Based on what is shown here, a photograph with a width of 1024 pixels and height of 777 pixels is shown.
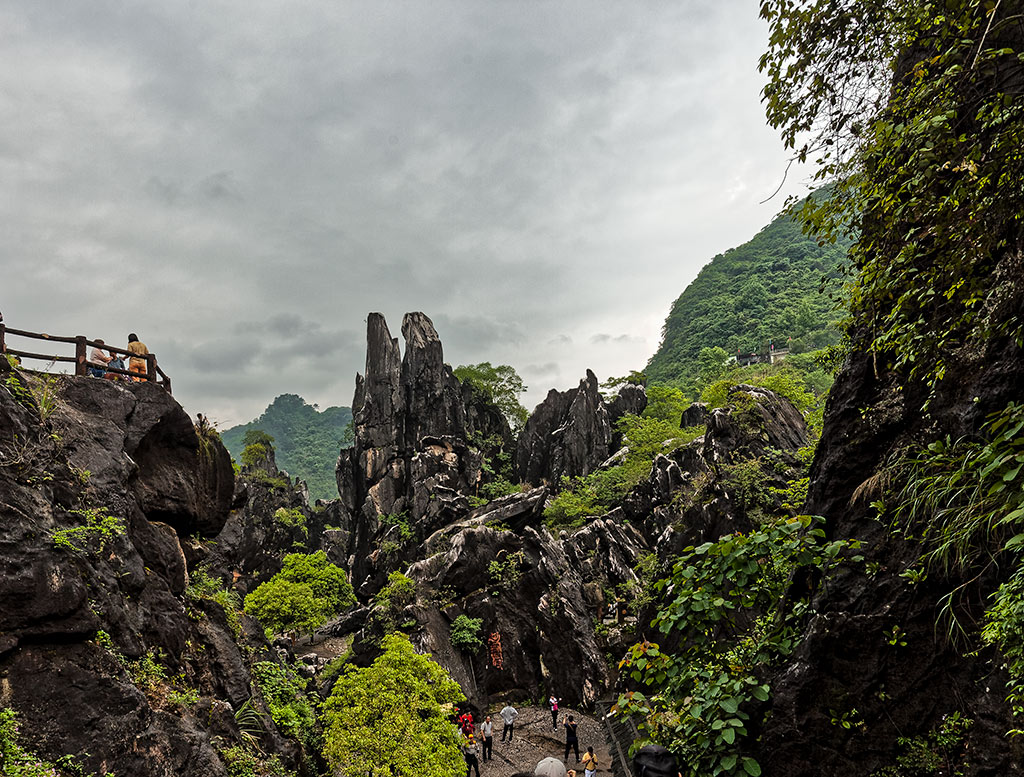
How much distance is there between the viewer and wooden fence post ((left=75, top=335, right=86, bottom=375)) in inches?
365

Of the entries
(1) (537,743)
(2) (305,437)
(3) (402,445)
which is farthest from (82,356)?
(2) (305,437)

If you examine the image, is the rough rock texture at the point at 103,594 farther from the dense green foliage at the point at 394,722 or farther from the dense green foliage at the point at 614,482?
the dense green foliage at the point at 614,482

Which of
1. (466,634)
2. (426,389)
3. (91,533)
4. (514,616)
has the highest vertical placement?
(426,389)

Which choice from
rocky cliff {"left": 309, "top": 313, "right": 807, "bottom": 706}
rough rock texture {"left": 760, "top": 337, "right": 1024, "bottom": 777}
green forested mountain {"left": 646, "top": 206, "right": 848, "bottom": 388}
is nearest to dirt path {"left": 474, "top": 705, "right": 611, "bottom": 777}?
rocky cliff {"left": 309, "top": 313, "right": 807, "bottom": 706}

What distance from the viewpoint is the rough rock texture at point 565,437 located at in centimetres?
4178

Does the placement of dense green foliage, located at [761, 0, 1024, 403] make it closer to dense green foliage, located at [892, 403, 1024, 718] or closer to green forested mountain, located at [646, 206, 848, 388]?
dense green foliage, located at [892, 403, 1024, 718]

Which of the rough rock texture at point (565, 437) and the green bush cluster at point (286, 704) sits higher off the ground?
the rough rock texture at point (565, 437)

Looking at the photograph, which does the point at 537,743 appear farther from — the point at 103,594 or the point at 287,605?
the point at 103,594

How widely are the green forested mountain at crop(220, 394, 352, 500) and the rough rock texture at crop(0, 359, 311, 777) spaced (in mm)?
97804

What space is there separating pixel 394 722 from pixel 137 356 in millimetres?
9686

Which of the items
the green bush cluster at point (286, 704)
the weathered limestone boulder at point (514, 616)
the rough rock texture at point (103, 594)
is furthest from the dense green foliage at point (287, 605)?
the rough rock texture at point (103, 594)

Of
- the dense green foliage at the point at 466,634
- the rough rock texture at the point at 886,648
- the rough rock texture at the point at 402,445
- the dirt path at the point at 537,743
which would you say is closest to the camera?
the rough rock texture at the point at 886,648

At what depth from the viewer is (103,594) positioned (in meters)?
7.17

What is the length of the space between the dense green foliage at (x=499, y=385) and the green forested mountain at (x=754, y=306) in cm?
2107
